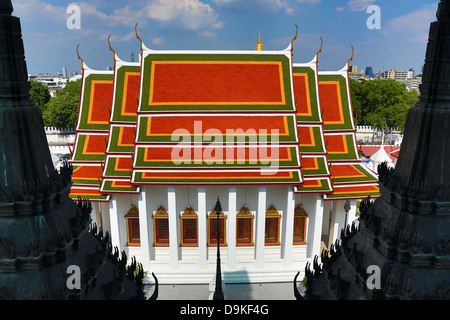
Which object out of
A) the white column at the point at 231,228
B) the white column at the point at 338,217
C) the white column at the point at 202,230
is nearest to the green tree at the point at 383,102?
the white column at the point at 338,217

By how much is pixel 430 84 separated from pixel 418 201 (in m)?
1.77

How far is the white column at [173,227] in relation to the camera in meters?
16.0

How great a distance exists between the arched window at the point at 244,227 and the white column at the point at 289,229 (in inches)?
82.9

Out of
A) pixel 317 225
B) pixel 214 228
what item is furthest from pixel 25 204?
pixel 317 225

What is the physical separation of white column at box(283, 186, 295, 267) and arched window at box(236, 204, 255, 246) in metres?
2.11

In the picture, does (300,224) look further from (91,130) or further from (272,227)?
(91,130)

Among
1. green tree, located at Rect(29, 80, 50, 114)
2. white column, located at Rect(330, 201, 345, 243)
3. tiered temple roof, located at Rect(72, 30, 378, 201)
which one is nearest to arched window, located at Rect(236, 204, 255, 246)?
tiered temple roof, located at Rect(72, 30, 378, 201)

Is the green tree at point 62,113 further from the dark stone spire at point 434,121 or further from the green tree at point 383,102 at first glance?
the dark stone spire at point 434,121

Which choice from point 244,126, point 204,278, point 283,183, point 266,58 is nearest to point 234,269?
point 204,278

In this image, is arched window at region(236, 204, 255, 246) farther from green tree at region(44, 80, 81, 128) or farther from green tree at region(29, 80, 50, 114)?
green tree at region(29, 80, 50, 114)

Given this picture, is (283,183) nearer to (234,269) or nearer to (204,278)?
(234,269)

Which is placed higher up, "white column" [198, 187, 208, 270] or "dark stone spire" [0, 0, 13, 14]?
"dark stone spire" [0, 0, 13, 14]

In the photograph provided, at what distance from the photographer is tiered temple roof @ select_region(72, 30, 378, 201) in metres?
16.0
